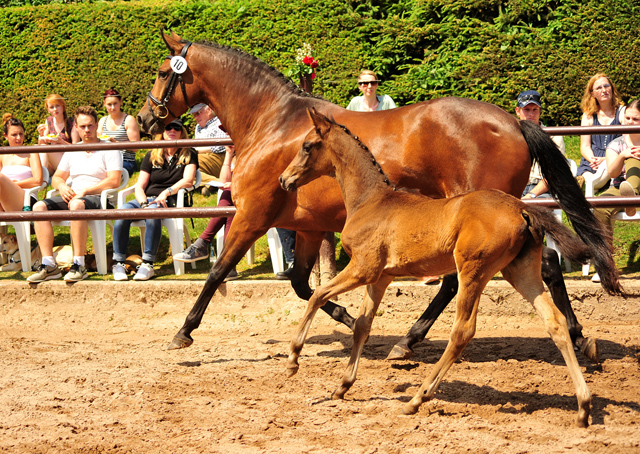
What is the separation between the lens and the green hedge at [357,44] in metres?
9.31

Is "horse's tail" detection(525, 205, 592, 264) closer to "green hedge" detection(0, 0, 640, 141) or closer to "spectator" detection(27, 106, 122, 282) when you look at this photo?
"spectator" detection(27, 106, 122, 282)

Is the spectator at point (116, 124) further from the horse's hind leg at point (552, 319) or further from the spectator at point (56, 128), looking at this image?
the horse's hind leg at point (552, 319)

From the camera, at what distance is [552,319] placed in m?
3.67

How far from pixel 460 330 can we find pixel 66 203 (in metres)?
5.08

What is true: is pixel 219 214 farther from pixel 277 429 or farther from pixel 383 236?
pixel 277 429

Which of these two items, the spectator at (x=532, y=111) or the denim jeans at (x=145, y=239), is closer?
the spectator at (x=532, y=111)

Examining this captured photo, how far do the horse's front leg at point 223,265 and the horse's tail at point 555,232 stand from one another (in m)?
2.10

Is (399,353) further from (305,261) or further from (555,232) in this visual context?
(555,232)

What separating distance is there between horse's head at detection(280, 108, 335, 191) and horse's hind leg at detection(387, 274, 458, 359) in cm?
138

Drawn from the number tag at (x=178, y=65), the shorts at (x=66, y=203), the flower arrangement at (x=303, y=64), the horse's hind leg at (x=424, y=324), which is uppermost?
the number tag at (x=178, y=65)

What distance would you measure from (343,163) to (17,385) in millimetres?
2420

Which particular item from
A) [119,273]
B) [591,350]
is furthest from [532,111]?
[119,273]

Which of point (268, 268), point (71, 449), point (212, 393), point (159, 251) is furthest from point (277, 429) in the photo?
point (159, 251)

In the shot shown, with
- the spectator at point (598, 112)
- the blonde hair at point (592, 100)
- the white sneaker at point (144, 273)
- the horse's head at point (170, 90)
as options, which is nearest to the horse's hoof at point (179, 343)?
the horse's head at point (170, 90)
